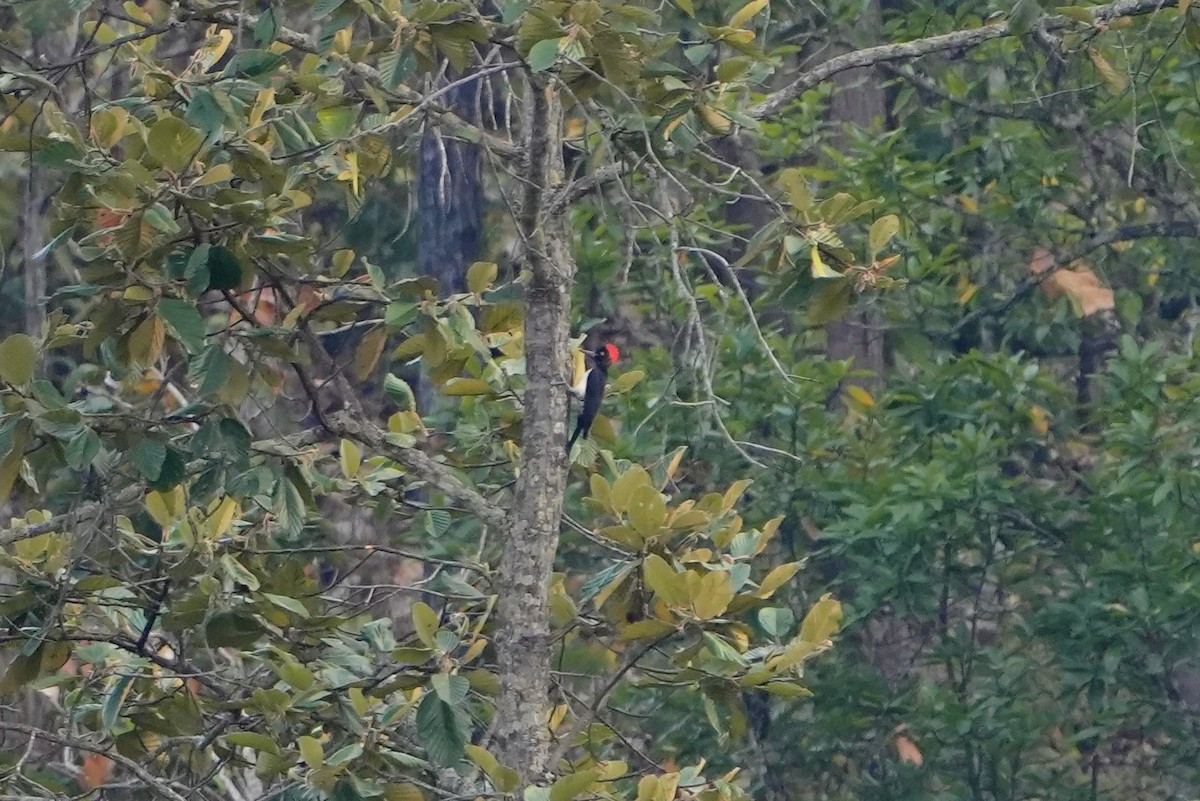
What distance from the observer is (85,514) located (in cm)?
321

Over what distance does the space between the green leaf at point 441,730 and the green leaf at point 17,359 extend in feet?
3.06

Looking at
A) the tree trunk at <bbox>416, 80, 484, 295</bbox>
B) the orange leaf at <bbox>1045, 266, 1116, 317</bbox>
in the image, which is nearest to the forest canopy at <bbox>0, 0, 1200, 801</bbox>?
the orange leaf at <bbox>1045, 266, 1116, 317</bbox>

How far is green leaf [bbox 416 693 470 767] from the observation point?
2.90 m

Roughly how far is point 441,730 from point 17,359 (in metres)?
1.01

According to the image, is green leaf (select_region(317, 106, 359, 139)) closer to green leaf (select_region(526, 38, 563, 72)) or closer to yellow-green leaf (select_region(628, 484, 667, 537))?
green leaf (select_region(526, 38, 563, 72))

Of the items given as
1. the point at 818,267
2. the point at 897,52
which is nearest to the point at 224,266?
the point at 818,267

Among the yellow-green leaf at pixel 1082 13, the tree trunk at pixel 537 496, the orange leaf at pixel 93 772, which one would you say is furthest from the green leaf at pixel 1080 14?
the orange leaf at pixel 93 772

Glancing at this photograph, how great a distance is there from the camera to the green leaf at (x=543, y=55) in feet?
8.63

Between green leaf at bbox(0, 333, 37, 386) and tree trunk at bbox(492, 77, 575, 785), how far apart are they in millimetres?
907

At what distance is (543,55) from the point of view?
265 centimetres

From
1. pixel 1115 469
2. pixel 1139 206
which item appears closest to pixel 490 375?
pixel 1115 469

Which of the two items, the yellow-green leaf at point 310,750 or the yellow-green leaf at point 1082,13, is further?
the yellow-green leaf at point 1082,13

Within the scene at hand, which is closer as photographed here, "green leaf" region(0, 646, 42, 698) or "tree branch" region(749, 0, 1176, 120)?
"tree branch" region(749, 0, 1176, 120)

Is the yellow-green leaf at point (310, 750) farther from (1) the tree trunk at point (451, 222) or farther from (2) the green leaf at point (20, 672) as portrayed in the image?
(1) the tree trunk at point (451, 222)
